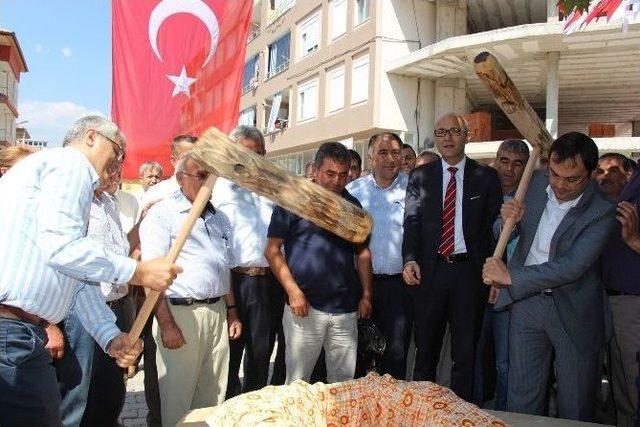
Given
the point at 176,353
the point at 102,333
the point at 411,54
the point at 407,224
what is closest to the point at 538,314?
the point at 407,224

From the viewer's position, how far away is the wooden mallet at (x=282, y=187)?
2.22m

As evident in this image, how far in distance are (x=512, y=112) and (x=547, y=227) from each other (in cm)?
72

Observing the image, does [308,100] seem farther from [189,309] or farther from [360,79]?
[189,309]

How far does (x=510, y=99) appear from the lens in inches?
134

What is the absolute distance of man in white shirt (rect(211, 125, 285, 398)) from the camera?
13.6 ft

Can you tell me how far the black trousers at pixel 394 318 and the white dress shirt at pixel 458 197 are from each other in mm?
644

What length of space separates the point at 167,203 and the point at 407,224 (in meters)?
1.68

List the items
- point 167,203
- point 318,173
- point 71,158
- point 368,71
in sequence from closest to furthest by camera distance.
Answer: point 71,158, point 167,203, point 318,173, point 368,71

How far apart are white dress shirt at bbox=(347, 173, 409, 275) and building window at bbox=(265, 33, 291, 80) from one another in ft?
68.5

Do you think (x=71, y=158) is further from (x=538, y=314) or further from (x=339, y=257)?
(x=538, y=314)

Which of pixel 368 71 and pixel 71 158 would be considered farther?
pixel 368 71

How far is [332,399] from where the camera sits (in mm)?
2678

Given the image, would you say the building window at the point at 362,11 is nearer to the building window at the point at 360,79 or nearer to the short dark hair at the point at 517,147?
the building window at the point at 360,79

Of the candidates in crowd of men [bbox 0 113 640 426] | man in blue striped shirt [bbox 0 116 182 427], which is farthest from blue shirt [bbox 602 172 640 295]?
man in blue striped shirt [bbox 0 116 182 427]
